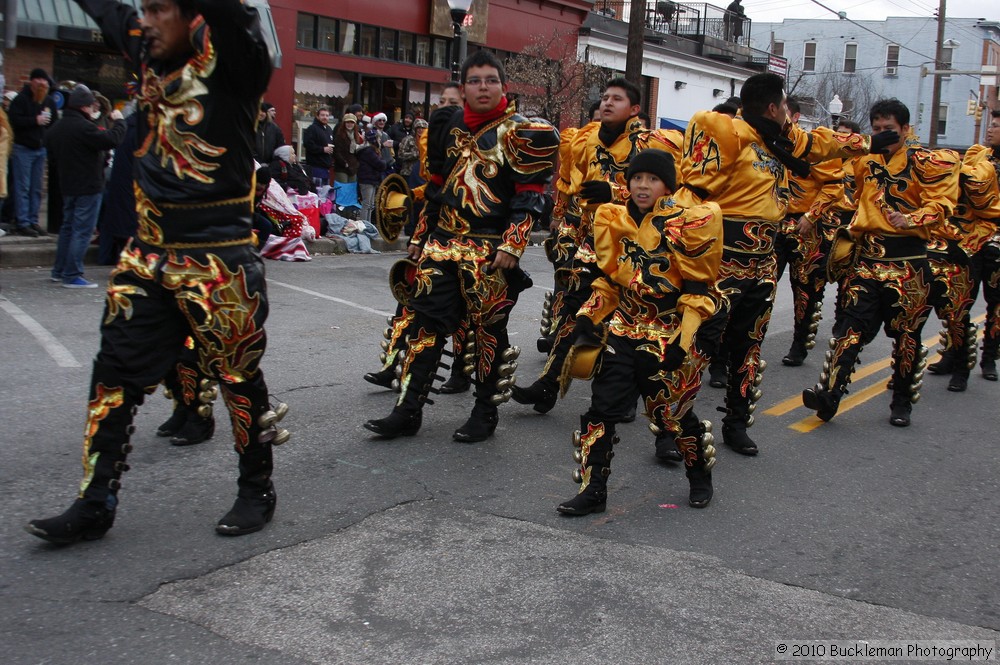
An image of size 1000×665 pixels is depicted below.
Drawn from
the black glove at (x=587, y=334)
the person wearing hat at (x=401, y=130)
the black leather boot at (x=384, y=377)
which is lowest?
the black leather boot at (x=384, y=377)

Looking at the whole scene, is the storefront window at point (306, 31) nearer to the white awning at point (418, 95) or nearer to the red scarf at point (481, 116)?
the white awning at point (418, 95)

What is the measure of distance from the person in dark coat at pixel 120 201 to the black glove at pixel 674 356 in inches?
303

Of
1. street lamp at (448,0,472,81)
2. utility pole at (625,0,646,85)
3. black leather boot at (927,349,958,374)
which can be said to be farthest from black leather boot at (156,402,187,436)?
utility pole at (625,0,646,85)

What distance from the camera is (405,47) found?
935 inches

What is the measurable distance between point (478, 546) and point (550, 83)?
62.7ft

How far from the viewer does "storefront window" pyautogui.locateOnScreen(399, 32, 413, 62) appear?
2356 centimetres

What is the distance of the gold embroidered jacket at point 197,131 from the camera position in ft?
13.5

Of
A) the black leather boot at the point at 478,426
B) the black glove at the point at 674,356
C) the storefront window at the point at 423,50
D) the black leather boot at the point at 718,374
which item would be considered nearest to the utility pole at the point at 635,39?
the storefront window at the point at 423,50

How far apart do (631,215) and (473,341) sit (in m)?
1.48

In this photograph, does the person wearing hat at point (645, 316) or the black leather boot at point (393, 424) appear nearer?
the person wearing hat at point (645, 316)

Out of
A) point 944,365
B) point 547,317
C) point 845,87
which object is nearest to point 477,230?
point 547,317

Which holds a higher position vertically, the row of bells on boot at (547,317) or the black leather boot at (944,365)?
the row of bells on boot at (547,317)

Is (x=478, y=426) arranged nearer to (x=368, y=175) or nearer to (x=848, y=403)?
(x=848, y=403)

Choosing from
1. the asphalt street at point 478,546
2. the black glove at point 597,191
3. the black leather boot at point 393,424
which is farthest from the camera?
the black glove at point 597,191
